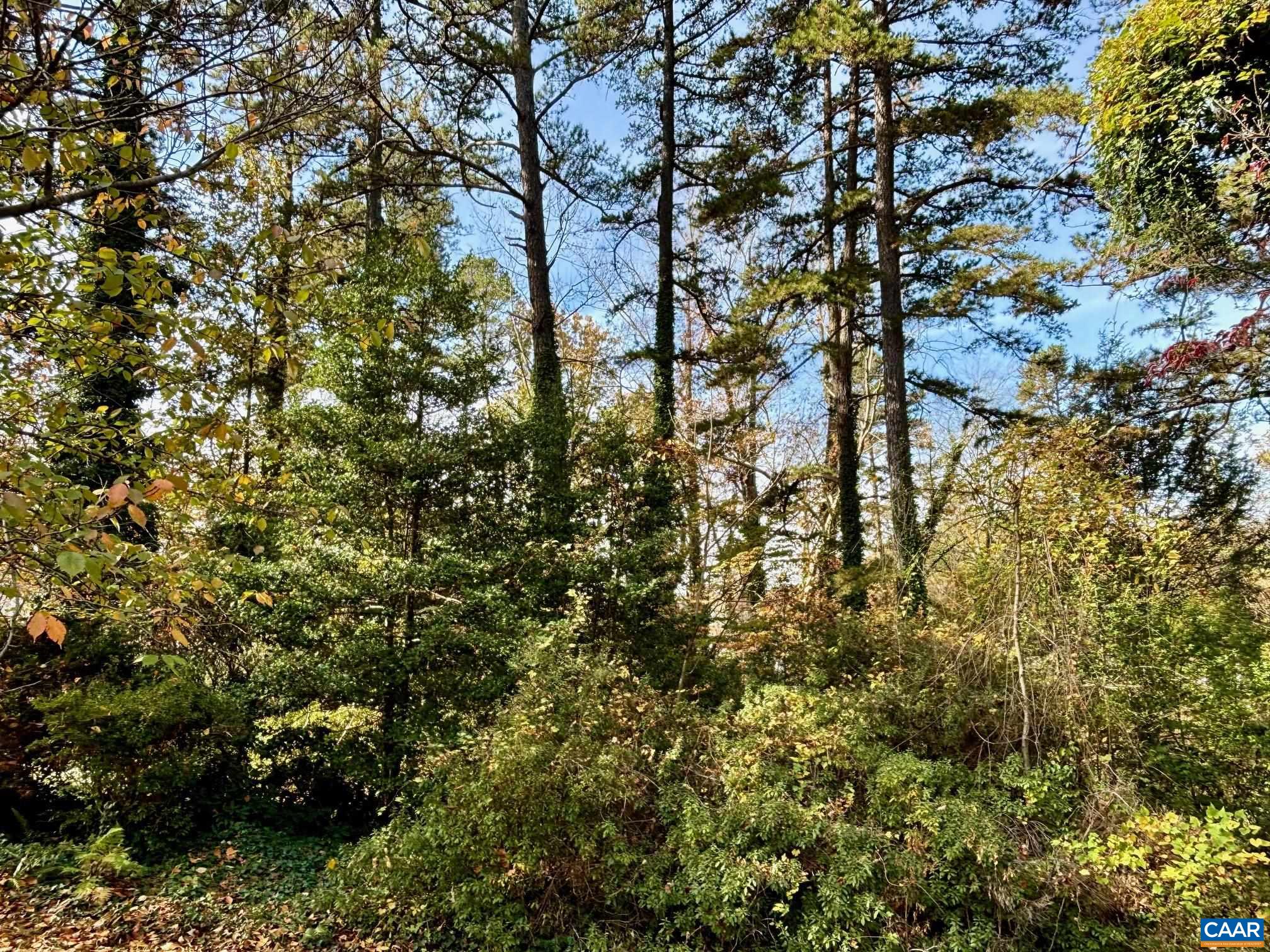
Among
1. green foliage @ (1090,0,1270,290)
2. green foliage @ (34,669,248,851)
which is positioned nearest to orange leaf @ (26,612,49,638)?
green foliage @ (34,669,248,851)

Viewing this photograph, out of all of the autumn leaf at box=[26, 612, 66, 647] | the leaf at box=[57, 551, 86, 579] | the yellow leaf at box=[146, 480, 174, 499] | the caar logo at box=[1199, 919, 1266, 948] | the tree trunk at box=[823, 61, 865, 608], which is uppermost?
the tree trunk at box=[823, 61, 865, 608]

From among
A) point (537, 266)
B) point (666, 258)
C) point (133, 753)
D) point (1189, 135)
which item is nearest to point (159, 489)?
point (133, 753)

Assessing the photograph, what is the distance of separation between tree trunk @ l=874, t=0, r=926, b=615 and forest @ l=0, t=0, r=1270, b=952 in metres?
0.08

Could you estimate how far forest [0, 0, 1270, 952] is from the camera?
2760 millimetres

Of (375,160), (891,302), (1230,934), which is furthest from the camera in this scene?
(891,302)

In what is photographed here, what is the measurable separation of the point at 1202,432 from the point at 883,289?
438cm

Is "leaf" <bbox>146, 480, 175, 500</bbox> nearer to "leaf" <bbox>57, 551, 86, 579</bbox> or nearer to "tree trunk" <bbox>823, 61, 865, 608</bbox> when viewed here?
"leaf" <bbox>57, 551, 86, 579</bbox>

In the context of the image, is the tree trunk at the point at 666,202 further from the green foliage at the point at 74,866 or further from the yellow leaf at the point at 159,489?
the yellow leaf at the point at 159,489

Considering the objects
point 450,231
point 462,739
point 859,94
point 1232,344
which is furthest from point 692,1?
point 462,739

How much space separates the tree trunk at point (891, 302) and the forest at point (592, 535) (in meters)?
0.08

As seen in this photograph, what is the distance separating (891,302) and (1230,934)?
8244 mm

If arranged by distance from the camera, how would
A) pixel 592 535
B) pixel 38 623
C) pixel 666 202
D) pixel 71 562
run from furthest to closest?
1. pixel 666 202
2. pixel 592 535
3. pixel 38 623
4. pixel 71 562

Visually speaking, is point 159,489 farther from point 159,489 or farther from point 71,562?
point 71,562

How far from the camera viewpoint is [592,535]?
293 inches
